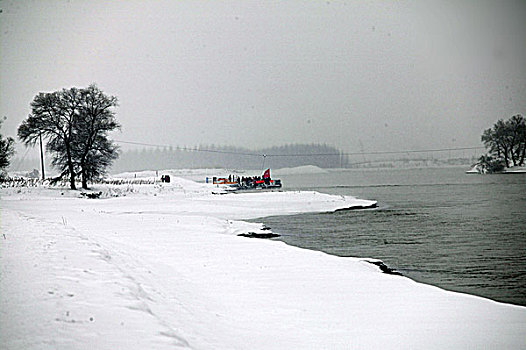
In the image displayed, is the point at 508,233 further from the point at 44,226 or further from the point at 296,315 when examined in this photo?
the point at 44,226

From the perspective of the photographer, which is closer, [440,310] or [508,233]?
[440,310]

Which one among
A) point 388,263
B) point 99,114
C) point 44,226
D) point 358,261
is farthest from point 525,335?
point 99,114

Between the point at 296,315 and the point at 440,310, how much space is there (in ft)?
9.36

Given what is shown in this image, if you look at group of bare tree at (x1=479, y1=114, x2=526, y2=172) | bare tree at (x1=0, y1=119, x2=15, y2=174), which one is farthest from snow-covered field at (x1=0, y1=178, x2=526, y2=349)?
group of bare tree at (x1=479, y1=114, x2=526, y2=172)

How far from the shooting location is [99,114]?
168ft

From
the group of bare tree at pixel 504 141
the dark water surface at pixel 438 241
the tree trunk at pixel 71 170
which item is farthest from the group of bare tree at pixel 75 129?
the group of bare tree at pixel 504 141

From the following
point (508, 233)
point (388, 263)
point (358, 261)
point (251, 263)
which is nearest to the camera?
point (251, 263)

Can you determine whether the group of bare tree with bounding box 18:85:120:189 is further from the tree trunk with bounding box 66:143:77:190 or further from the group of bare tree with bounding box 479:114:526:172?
the group of bare tree with bounding box 479:114:526:172

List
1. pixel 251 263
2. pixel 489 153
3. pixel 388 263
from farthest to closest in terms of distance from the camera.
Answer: pixel 489 153 < pixel 388 263 < pixel 251 263

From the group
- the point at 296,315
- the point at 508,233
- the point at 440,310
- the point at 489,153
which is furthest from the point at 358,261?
the point at 489,153

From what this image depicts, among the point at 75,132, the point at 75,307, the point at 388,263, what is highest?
the point at 75,132

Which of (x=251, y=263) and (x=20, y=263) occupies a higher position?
(x=20, y=263)

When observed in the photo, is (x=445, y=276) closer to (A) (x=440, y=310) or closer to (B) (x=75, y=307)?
(A) (x=440, y=310)

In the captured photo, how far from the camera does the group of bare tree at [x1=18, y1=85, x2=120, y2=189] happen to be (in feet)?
157
